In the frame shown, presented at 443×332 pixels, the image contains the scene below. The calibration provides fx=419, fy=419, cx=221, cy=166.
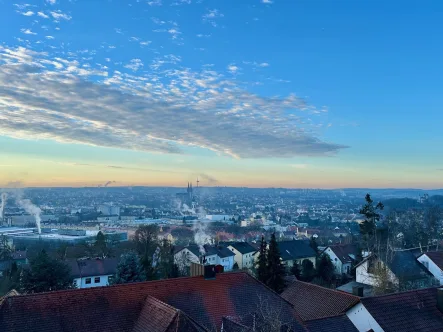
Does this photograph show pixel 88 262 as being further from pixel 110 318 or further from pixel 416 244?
pixel 416 244

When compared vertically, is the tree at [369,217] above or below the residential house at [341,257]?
above

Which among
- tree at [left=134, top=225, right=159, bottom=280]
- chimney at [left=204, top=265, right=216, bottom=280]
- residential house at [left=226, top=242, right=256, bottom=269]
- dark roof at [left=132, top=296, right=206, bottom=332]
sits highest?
chimney at [left=204, top=265, right=216, bottom=280]

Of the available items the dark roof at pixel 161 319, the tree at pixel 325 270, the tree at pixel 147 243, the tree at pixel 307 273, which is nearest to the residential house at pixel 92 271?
the tree at pixel 147 243

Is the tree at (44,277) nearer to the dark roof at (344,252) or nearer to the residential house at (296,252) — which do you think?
the residential house at (296,252)

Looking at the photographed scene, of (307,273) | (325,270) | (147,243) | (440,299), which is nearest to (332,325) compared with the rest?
(440,299)

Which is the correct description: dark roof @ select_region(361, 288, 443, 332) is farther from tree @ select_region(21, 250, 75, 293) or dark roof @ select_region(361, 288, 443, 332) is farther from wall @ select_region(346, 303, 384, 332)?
tree @ select_region(21, 250, 75, 293)

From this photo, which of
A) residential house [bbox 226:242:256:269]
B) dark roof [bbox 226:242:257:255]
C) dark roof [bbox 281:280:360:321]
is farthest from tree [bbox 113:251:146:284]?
dark roof [bbox 226:242:257:255]

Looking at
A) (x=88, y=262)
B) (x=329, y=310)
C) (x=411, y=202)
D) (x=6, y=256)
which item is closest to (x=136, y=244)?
(x=88, y=262)
